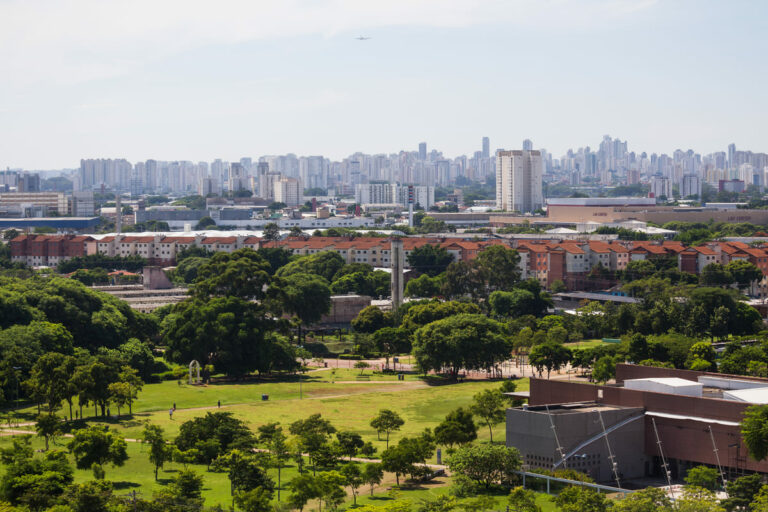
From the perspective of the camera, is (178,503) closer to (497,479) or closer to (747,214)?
(497,479)

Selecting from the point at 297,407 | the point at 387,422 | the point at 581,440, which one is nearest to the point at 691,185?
the point at 297,407

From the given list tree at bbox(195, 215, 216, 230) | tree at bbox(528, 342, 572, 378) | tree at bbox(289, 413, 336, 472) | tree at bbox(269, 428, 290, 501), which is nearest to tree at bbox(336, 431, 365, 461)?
tree at bbox(289, 413, 336, 472)

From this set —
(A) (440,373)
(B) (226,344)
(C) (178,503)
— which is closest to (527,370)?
(A) (440,373)

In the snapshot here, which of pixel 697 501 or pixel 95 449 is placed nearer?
pixel 697 501

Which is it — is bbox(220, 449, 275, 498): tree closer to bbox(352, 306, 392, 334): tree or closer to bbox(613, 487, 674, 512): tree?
bbox(613, 487, 674, 512): tree

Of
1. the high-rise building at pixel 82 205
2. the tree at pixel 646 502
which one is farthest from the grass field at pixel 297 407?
the high-rise building at pixel 82 205

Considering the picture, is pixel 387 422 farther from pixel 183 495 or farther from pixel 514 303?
pixel 514 303
